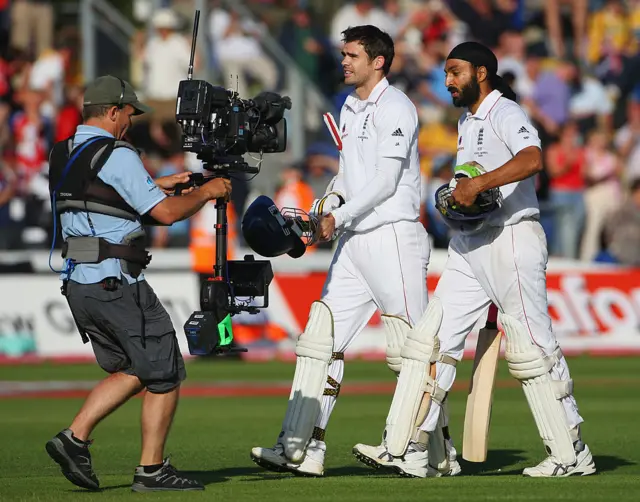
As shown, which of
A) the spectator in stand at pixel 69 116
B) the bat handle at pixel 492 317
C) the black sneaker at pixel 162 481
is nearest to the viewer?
the black sneaker at pixel 162 481

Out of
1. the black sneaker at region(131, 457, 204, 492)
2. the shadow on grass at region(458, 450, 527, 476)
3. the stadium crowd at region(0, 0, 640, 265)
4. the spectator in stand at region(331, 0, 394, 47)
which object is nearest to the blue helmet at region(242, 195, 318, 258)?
the black sneaker at region(131, 457, 204, 492)

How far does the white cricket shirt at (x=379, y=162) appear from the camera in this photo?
339 inches

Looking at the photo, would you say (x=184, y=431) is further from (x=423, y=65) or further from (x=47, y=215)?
(x=423, y=65)

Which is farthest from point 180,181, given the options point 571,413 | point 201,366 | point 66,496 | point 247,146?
point 201,366

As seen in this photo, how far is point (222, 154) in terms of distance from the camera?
7926mm

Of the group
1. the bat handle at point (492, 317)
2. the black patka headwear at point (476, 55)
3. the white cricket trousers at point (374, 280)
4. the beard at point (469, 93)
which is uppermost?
the black patka headwear at point (476, 55)

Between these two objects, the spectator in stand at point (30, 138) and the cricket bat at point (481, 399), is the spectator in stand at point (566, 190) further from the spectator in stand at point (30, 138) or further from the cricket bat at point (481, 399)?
the cricket bat at point (481, 399)

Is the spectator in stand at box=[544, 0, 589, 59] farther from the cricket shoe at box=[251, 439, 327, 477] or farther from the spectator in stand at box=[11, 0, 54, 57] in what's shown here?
the cricket shoe at box=[251, 439, 327, 477]

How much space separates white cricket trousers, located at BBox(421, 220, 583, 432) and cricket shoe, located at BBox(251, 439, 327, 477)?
0.70 m

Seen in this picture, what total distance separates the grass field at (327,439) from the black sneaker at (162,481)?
0.10 metres

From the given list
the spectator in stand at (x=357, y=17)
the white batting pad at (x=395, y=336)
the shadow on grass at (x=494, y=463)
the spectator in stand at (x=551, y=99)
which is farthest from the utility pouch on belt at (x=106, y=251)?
the spectator in stand at (x=357, y=17)

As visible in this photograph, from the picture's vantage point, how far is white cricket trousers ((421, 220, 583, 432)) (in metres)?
8.57

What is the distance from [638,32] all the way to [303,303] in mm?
8994

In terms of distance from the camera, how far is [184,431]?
1184cm
